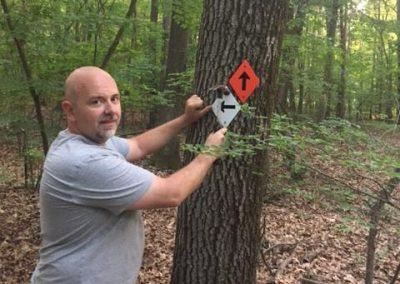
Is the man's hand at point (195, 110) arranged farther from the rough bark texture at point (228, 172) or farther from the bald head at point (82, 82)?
the bald head at point (82, 82)

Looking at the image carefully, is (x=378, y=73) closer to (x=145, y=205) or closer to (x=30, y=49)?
(x=30, y=49)

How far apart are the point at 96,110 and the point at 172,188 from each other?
63 cm

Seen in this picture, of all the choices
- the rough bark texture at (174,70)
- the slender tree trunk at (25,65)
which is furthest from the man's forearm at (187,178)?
the rough bark texture at (174,70)

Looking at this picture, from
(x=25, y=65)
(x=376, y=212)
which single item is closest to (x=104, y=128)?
(x=376, y=212)

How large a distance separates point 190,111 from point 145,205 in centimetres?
125

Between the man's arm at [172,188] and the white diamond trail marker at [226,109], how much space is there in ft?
2.51

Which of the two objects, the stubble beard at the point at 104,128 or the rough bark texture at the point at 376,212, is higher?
the stubble beard at the point at 104,128

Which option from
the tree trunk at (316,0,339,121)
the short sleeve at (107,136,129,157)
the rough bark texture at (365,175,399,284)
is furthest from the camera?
the tree trunk at (316,0,339,121)

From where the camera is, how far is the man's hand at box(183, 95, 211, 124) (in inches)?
149

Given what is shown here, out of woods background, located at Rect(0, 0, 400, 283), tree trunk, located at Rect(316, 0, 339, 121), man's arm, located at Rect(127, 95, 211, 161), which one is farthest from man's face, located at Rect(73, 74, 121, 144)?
tree trunk, located at Rect(316, 0, 339, 121)

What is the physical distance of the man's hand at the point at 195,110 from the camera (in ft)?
12.4

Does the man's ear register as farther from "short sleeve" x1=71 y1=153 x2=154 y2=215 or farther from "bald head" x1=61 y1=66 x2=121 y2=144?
"short sleeve" x1=71 y1=153 x2=154 y2=215

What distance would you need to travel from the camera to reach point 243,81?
3.75 metres

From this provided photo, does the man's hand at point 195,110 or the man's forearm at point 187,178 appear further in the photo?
the man's hand at point 195,110
